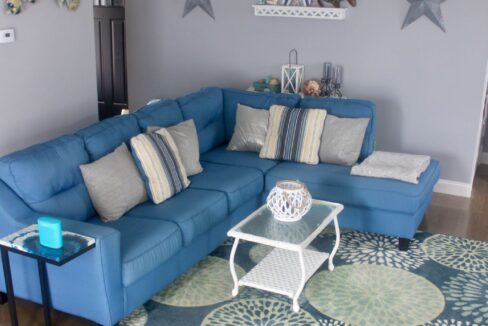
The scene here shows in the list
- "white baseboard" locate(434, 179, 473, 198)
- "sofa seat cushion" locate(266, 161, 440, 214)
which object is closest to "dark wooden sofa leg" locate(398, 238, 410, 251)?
"sofa seat cushion" locate(266, 161, 440, 214)

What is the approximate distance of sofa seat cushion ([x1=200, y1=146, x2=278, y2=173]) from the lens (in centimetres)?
444

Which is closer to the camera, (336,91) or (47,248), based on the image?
(47,248)

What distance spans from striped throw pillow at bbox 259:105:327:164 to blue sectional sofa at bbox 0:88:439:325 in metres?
0.08

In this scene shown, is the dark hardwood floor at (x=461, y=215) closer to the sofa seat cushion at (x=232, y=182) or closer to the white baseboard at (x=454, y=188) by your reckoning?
the white baseboard at (x=454, y=188)

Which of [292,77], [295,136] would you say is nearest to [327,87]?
[292,77]

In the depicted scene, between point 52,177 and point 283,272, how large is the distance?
4.51ft

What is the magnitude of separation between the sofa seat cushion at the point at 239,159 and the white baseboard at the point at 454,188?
1.57 metres

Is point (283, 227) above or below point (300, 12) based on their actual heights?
below

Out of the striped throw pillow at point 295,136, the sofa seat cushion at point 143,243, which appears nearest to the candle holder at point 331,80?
the striped throw pillow at point 295,136

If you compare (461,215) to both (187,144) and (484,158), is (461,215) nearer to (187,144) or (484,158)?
(484,158)

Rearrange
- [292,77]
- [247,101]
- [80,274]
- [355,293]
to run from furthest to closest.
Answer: [292,77] → [247,101] → [355,293] → [80,274]

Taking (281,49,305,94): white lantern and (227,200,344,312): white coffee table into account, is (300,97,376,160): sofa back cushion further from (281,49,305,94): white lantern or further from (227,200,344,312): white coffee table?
(227,200,344,312): white coffee table

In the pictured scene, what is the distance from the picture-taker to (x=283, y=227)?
11.5 feet

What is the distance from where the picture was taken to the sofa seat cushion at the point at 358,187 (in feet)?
13.0
